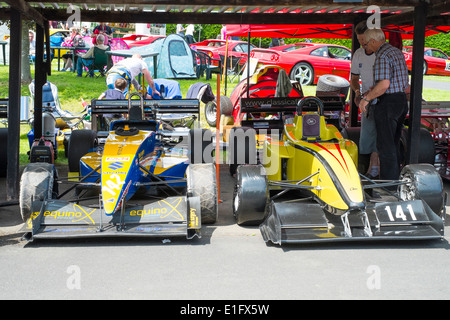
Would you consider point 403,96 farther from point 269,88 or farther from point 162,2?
point 269,88

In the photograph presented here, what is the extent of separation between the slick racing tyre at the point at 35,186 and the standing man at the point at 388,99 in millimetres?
3851

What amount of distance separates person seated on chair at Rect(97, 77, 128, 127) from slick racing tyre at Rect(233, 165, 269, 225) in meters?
4.58

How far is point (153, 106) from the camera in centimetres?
913

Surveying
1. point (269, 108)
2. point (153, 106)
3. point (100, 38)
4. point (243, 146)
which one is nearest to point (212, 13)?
point (269, 108)

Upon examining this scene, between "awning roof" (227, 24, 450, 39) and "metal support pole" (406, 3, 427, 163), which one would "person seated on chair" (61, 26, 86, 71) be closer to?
"awning roof" (227, 24, 450, 39)

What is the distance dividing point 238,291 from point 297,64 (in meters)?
16.5

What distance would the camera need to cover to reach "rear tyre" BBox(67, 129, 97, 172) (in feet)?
28.7

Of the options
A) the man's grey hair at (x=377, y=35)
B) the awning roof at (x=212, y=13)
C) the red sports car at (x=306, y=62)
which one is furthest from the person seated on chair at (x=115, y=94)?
the red sports car at (x=306, y=62)

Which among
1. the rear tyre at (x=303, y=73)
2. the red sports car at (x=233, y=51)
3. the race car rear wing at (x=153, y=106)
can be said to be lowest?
the race car rear wing at (x=153, y=106)

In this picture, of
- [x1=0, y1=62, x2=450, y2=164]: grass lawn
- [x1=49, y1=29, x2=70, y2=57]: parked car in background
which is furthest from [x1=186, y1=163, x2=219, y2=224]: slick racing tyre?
[x1=49, y1=29, x2=70, y2=57]: parked car in background

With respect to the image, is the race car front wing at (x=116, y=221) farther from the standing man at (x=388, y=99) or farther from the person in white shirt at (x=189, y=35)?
the person in white shirt at (x=189, y=35)

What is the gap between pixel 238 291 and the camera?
4.75m

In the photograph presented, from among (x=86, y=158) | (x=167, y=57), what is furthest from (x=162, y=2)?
(x=167, y=57)

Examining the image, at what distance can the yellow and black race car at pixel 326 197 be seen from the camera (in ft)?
→ 19.4
